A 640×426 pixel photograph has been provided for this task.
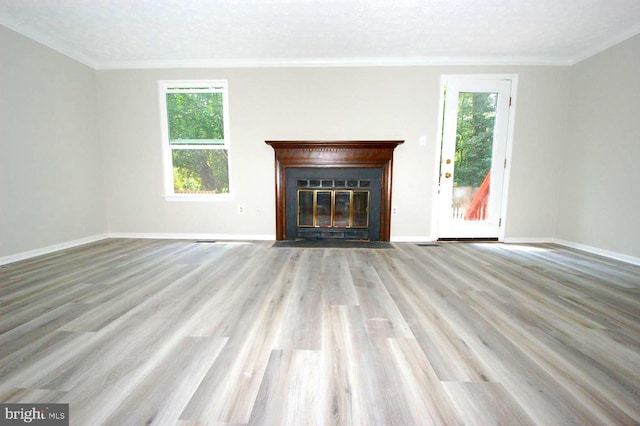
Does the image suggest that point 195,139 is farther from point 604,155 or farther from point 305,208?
point 604,155

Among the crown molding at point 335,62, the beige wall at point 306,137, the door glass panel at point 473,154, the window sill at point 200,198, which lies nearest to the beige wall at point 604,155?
the beige wall at point 306,137

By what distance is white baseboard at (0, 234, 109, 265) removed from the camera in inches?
98.3

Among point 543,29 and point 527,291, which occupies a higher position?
point 543,29

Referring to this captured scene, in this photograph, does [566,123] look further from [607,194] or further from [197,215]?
[197,215]

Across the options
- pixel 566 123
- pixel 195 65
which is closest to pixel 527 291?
pixel 566 123

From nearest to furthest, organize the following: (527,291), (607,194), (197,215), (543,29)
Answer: (527,291) < (543,29) < (607,194) < (197,215)

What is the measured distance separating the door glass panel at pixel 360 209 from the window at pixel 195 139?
5.82 ft

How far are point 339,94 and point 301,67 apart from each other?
602 millimetres

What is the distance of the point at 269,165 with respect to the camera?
138 inches

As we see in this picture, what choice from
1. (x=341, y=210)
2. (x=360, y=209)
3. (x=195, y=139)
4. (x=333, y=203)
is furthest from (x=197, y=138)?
(x=360, y=209)

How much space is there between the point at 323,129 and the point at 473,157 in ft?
6.67

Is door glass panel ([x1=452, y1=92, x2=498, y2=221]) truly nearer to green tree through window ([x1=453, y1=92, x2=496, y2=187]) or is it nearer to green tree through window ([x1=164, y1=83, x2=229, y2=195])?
green tree through window ([x1=453, y1=92, x2=496, y2=187])

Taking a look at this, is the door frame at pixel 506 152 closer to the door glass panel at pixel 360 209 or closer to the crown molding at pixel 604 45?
the crown molding at pixel 604 45

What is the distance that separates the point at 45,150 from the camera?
2.82 m
